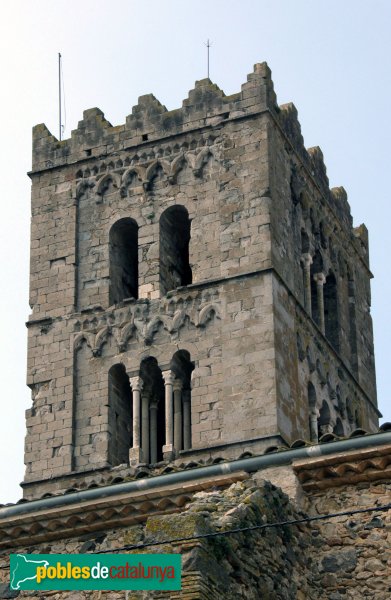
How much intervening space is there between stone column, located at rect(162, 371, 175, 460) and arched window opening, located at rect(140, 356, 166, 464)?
489 millimetres

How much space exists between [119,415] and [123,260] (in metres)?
3.25

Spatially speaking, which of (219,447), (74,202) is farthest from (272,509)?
(74,202)

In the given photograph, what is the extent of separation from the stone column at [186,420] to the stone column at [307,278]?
2994 mm

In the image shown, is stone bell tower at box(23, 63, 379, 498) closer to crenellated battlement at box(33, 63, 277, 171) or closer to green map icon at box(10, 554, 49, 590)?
crenellated battlement at box(33, 63, 277, 171)

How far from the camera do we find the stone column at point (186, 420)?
33.7 meters

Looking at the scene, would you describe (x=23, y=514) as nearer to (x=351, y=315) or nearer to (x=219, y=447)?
(x=219, y=447)

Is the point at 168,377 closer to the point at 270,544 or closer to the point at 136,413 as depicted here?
the point at 136,413

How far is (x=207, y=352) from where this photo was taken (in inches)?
1340

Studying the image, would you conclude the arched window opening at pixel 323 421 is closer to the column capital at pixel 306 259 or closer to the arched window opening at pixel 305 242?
the column capital at pixel 306 259

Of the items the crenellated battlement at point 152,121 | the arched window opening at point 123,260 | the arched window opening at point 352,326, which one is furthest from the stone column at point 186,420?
the crenellated battlement at point 152,121

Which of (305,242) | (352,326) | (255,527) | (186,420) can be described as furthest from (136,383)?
(255,527)

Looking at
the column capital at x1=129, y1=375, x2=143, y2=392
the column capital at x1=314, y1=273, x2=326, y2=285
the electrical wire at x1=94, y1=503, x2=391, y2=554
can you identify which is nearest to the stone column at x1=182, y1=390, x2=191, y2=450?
the column capital at x1=129, y1=375, x2=143, y2=392

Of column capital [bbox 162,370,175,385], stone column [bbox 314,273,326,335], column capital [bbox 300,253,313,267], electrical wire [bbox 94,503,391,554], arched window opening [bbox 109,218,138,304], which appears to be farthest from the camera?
stone column [bbox 314,273,326,335]

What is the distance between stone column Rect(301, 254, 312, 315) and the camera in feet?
119
